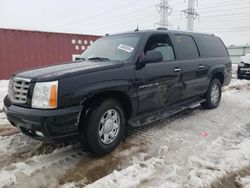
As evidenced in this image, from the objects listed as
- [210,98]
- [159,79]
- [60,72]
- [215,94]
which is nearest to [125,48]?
[159,79]

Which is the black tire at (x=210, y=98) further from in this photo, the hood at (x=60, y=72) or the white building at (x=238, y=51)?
the white building at (x=238, y=51)

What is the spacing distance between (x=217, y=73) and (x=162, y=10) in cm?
3380

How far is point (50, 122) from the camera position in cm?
306

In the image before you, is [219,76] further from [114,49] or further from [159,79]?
[114,49]

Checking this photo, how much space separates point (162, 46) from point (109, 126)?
1.87 metres

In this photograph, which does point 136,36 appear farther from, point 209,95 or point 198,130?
point 209,95

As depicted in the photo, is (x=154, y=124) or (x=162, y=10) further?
(x=162, y=10)

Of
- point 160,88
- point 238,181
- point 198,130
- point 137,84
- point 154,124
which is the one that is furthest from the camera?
point 154,124

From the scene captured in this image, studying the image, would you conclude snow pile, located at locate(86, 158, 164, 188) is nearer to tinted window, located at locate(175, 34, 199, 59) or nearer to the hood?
the hood

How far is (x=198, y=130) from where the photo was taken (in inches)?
187

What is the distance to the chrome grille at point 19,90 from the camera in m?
3.30

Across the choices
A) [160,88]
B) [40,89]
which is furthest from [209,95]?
[40,89]

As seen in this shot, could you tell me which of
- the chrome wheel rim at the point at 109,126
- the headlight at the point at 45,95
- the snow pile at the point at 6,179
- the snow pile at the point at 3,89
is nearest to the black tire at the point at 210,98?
the chrome wheel rim at the point at 109,126

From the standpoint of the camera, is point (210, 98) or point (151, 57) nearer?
point (151, 57)
